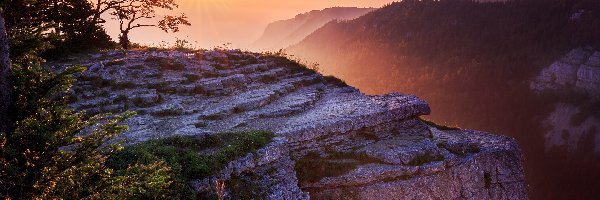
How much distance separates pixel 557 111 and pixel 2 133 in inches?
5164

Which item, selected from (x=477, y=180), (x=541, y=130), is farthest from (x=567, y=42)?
(x=477, y=180)

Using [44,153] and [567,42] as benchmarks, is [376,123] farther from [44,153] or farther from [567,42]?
[567,42]

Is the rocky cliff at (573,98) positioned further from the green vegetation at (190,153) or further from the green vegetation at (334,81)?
the green vegetation at (190,153)

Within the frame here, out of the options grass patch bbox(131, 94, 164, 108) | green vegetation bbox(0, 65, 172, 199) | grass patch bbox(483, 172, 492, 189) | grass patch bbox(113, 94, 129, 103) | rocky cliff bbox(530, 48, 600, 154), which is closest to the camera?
green vegetation bbox(0, 65, 172, 199)

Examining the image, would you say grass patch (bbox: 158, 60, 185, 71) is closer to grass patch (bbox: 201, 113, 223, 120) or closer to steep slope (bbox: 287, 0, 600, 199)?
grass patch (bbox: 201, 113, 223, 120)

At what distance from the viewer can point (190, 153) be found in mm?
13406

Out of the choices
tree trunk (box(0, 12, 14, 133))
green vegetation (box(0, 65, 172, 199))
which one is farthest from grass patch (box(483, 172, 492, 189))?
tree trunk (box(0, 12, 14, 133))

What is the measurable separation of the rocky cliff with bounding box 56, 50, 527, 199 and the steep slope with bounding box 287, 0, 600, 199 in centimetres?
8774

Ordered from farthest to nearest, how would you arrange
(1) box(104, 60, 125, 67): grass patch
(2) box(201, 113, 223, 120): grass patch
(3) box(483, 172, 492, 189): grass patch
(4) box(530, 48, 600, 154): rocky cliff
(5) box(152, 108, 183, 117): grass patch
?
1. (4) box(530, 48, 600, 154): rocky cliff
2. (1) box(104, 60, 125, 67): grass patch
3. (5) box(152, 108, 183, 117): grass patch
4. (3) box(483, 172, 492, 189): grass patch
5. (2) box(201, 113, 223, 120): grass patch

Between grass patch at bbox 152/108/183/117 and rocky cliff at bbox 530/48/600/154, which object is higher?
grass patch at bbox 152/108/183/117

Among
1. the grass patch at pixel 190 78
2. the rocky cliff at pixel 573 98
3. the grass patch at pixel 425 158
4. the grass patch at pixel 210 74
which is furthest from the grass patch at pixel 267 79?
the rocky cliff at pixel 573 98

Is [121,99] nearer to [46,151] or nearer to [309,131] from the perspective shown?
[309,131]

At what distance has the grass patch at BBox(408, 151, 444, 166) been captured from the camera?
1725 cm

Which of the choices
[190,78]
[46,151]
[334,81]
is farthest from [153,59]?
[46,151]
